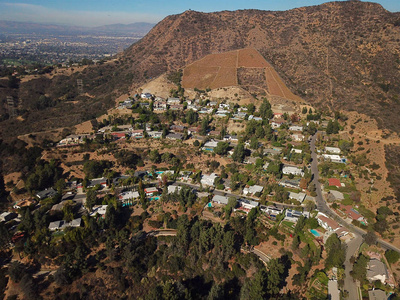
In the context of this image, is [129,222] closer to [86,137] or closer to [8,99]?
[86,137]

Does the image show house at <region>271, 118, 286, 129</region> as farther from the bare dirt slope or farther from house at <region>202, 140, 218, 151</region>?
house at <region>202, 140, 218, 151</region>

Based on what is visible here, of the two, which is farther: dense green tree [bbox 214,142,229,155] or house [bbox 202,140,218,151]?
house [bbox 202,140,218,151]

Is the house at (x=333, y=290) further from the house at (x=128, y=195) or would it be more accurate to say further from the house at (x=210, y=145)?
the house at (x=210, y=145)

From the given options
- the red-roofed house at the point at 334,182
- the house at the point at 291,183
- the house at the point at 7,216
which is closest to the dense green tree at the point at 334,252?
the house at the point at 291,183

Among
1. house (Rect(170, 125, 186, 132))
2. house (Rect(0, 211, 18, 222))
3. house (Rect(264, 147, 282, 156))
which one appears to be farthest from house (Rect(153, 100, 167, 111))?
house (Rect(0, 211, 18, 222))

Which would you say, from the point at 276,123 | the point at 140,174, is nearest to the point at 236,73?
the point at 276,123

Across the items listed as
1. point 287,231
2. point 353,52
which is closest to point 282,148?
point 287,231

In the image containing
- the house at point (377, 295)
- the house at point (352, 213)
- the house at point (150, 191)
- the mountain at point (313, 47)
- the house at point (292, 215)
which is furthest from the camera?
the mountain at point (313, 47)
